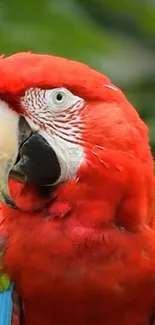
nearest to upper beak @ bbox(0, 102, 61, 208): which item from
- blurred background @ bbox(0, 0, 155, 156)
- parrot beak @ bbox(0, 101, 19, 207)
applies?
parrot beak @ bbox(0, 101, 19, 207)

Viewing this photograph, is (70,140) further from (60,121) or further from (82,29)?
(82,29)

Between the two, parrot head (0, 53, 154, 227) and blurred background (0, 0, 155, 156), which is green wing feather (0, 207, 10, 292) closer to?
parrot head (0, 53, 154, 227)

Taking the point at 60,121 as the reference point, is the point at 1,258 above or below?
below

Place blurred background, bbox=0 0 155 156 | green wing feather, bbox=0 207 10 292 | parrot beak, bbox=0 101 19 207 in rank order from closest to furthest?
1. parrot beak, bbox=0 101 19 207
2. green wing feather, bbox=0 207 10 292
3. blurred background, bbox=0 0 155 156

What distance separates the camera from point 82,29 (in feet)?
5.56

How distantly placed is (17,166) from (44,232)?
13cm

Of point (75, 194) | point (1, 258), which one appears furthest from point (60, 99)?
point (1, 258)

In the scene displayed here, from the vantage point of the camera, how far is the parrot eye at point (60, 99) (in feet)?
4.59

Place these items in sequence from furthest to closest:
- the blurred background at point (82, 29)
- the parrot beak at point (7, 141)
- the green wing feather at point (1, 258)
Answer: the blurred background at point (82, 29)
the green wing feather at point (1, 258)
the parrot beak at point (7, 141)

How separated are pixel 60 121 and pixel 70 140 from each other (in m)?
0.03

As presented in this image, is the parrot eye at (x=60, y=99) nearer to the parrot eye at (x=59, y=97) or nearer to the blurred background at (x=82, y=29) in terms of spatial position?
the parrot eye at (x=59, y=97)

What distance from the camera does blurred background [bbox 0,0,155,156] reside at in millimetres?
1659

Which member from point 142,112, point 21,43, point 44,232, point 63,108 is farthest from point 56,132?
point 142,112

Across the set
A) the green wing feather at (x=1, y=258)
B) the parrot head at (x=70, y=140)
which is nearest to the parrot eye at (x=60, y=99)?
the parrot head at (x=70, y=140)
